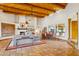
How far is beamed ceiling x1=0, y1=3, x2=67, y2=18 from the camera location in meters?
2.61

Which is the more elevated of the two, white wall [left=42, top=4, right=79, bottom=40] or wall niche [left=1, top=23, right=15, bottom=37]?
white wall [left=42, top=4, right=79, bottom=40]

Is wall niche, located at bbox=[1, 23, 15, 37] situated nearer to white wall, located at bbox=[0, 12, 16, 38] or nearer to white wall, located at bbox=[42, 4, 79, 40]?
white wall, located at bbox=[0, 12, 16, 38]

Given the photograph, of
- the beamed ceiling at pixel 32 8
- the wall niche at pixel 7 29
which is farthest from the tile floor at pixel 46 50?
the beamed ceiling at pixel 32 8

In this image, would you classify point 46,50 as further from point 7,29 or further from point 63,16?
point 7,29

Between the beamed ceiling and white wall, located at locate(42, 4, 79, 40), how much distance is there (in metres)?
0.07

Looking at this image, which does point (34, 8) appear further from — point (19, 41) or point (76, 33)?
point (76, 33)

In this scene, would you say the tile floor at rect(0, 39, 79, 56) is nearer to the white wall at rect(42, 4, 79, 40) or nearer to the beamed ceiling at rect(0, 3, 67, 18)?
the white wall at rect(42, 4, 79, 40)

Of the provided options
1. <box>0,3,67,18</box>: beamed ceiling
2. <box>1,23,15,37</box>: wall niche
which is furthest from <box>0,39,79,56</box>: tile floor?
<box>0,3,67,18</box>: beamed ceiling

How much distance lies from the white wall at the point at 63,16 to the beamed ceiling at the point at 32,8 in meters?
0.07

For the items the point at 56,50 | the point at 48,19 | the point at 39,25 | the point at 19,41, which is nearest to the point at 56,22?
the point at 48,19

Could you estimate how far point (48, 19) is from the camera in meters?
2.69

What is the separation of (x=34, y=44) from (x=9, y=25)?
57 cm

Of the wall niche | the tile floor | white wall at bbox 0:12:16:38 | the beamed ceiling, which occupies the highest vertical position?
the beamed ceiling

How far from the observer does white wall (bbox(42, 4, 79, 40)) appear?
8.43 feet
